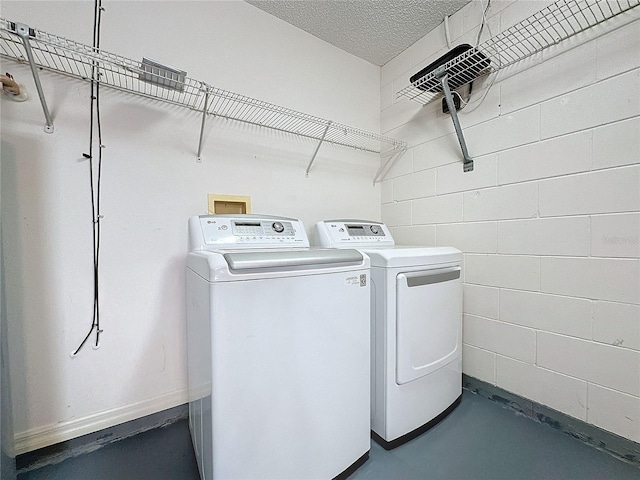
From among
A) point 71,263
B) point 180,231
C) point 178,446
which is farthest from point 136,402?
point 180,231

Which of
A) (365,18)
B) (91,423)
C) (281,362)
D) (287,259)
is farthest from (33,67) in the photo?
(365,18)

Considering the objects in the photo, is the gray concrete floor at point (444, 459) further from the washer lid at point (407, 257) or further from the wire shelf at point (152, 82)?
the wire shelf at point (152, 82)

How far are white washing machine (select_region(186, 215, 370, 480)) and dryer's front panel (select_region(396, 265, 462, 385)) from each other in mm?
186

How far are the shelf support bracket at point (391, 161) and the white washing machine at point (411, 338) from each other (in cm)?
99

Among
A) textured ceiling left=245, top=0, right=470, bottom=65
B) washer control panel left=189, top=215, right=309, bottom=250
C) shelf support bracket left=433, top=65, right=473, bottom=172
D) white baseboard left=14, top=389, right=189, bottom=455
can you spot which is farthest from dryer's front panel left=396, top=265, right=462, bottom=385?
textured ceiling left=245, top=0, right=470, bottom=65

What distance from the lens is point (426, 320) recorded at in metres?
1.24

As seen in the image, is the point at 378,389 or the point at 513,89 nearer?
the point at 378,389

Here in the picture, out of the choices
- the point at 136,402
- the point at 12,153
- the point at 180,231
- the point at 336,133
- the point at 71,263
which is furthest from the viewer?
the point at 336,133

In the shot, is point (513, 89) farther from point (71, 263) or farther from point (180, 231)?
point (71, 263)

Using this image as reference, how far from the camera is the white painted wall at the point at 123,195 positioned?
1081 millimetres

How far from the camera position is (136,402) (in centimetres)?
128

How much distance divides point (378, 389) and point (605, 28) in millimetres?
1843

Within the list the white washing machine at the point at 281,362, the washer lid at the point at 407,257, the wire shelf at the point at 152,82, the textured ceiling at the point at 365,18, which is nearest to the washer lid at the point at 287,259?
the white washing machine at the point at 281,362

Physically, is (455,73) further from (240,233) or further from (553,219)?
(240,233)
